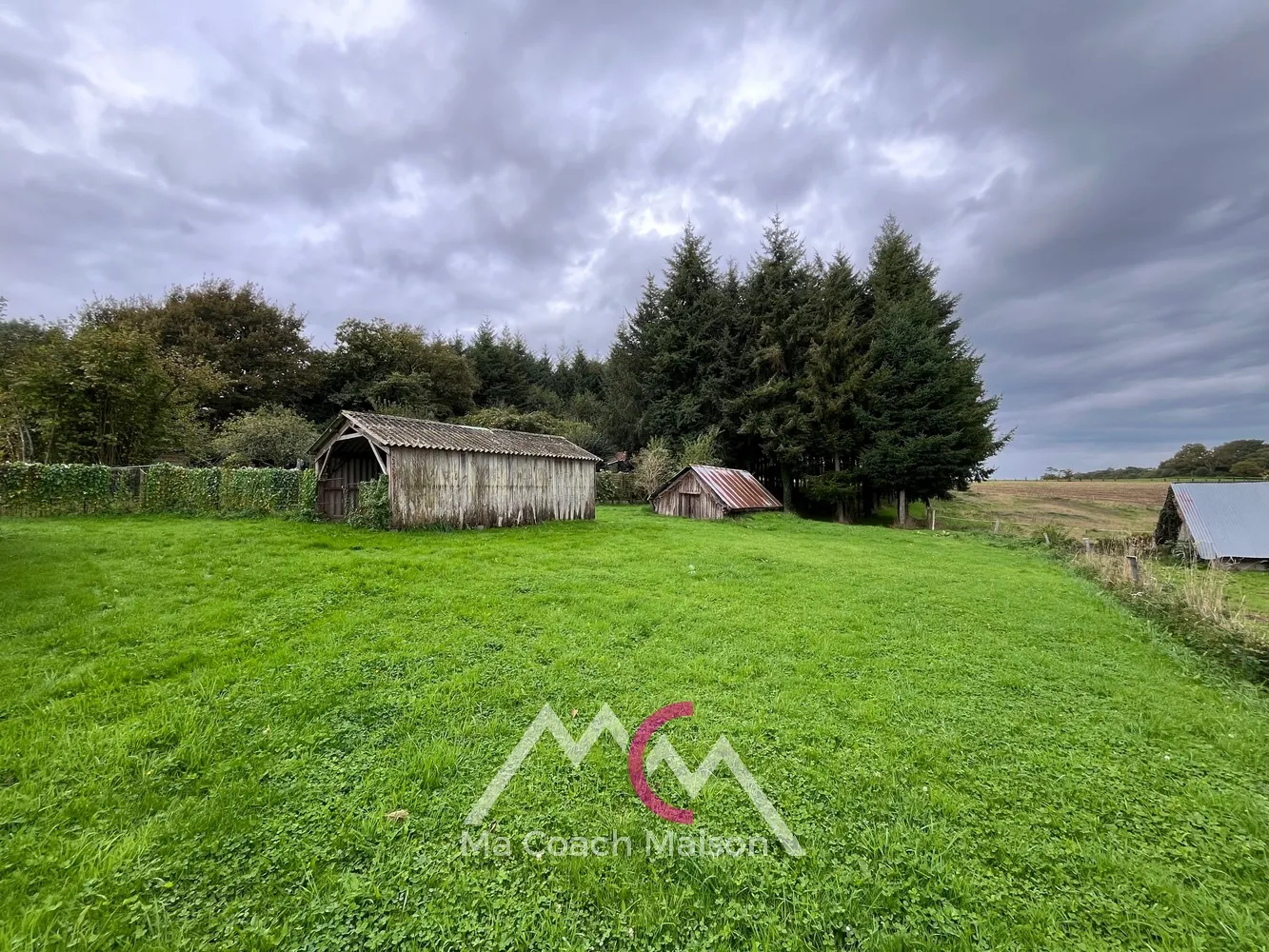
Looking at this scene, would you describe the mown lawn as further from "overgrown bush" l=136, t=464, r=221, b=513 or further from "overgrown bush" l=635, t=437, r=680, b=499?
"overgrown bush" l=635, t=437, r=680, b=499

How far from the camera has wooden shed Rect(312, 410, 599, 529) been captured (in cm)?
1323

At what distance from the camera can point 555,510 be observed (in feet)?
57.1

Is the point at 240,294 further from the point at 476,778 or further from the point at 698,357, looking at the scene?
the point at 476,778

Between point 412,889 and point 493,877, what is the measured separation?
39cm

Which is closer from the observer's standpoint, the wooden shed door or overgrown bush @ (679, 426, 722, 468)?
the wooden shed door

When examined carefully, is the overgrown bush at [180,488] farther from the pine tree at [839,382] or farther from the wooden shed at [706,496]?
the pine tree at [839,382]

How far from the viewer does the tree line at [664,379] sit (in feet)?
58.4

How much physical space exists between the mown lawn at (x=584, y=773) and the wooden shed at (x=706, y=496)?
47.9 ft

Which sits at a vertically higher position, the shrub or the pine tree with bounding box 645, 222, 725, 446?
the pine tree with bounding box 645, 222, 725, 446

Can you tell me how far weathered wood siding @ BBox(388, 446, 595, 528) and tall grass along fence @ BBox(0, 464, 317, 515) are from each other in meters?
3.95

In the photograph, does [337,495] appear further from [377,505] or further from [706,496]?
[706,496]

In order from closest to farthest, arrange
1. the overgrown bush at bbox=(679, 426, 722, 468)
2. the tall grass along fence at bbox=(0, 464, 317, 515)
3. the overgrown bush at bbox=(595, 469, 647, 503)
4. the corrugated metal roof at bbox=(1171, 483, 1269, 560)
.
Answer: the tall grass along fence at bbox=(0, 464, 317, 515)
the corrugated metal roof at bbox=(1171, 483, 1269, 560)
the overgrown bush at bbox=(679, 426, 722, 468)
the overgrown bush at bbox=(595, 469, 647, 503)

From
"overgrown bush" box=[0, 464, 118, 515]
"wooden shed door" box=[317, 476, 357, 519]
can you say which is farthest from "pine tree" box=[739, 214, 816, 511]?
"overgrown bush" box=[0, 464, 118, 515]

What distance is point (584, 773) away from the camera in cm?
330
